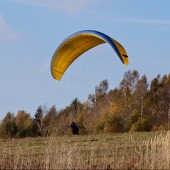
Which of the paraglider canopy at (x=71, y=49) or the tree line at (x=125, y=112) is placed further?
the tree line at (x=125, y=112)

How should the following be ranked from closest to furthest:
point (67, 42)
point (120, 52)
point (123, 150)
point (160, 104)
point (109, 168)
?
point (109, 168)
point (120, 52)
point (123, 150)
point (67, 42)
point (160, 104)

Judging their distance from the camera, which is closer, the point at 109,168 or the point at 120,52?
the point at 109,168

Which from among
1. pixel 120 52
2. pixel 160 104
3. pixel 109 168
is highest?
pixel 160 104

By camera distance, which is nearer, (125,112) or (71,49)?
(71,49)

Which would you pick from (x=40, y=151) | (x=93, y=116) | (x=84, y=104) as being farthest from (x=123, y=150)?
(x=84, y=104)

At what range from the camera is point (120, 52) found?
1316 cm

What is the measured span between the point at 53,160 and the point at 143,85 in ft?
166

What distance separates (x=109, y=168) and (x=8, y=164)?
2.24 meters

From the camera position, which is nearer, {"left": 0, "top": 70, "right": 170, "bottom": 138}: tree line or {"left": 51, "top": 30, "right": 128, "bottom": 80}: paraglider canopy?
{"left": 51, "top": 30, "right": 128, "bottom": 80}: paraglider canopy

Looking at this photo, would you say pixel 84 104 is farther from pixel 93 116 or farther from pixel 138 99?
pixel 138 99

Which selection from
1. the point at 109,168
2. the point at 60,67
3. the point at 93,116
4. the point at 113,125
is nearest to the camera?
the point at 109,168

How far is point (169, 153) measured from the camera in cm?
1114

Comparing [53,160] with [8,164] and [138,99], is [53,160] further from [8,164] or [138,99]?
[138,99]

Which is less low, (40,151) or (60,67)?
(60,67)
